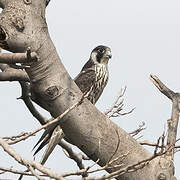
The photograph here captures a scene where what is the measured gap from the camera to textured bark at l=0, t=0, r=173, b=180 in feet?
12.4

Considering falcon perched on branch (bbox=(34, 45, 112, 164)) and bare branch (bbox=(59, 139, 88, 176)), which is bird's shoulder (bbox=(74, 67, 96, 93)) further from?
bare branch (bbox=(59, 139, 88, 176))

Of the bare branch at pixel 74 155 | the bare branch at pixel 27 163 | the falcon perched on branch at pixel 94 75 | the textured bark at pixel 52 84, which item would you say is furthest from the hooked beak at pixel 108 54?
the bare branch at pixel 27 163

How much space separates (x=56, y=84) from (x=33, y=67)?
175mm

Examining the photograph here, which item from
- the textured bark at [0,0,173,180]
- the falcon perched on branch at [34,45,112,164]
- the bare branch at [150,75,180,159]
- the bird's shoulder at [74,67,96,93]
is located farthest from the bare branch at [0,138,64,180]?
the bird's shoulder at [74,67,96,93]

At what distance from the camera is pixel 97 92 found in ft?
23.2

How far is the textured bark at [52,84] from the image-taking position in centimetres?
378

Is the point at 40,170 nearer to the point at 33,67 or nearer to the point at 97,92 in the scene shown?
the point at 33,67

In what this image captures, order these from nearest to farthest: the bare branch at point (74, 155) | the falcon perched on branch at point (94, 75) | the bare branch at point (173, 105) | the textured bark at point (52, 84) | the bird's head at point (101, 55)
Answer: the textured bark at point (52, 84) < the bare branch at point (173, 105) < the bare branch at point (74, 155) < the falcon perched on branch at point (94, 75) < the bird's head at point (101, 55)

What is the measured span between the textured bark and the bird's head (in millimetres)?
3649

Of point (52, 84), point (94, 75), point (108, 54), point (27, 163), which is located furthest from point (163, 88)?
point (108, 54)

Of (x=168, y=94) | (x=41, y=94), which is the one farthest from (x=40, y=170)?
(x=168, y=94)

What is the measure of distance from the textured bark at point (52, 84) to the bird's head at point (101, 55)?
3649mm

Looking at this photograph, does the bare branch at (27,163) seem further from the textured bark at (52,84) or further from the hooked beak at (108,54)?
the hooked beak at (108,54)

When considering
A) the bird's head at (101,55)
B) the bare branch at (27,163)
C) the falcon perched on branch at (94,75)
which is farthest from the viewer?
the bird's head at (101,55)
